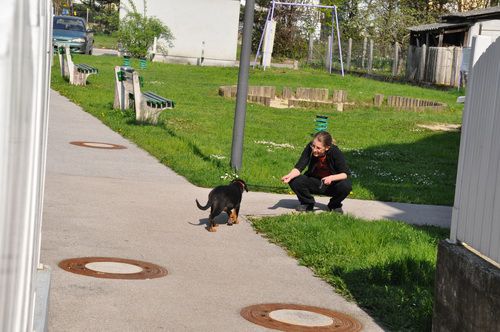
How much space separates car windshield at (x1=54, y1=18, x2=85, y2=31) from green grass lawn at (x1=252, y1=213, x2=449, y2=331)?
1588 inches

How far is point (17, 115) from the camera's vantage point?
5.81ft

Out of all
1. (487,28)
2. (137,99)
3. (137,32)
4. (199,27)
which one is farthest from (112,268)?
(199,27)

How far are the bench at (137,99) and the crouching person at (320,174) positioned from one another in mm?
8360

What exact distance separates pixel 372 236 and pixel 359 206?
2737 millimetres

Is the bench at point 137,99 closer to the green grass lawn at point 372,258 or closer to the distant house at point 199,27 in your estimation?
the green grass lawn at point 372,258

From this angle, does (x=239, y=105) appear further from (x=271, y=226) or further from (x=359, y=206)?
(x=271, y=226)

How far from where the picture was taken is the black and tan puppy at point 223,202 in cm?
975

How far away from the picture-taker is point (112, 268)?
7898mm

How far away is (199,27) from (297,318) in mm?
44638

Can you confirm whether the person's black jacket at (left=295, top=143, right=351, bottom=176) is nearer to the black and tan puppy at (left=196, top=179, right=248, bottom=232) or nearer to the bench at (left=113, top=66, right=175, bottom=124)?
the black and tan puppy at (left=196, top=179, right=248, bottom=232)

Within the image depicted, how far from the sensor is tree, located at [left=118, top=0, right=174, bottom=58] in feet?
156

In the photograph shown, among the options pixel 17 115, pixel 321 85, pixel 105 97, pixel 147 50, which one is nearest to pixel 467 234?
pixel 17 115

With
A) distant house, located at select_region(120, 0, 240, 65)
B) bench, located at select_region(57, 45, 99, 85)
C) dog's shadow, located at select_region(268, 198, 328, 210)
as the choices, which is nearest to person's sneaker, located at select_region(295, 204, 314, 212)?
dog's shadow, located at select_region(268, 198, 328, 210)

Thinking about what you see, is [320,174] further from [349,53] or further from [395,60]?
[349,53]
